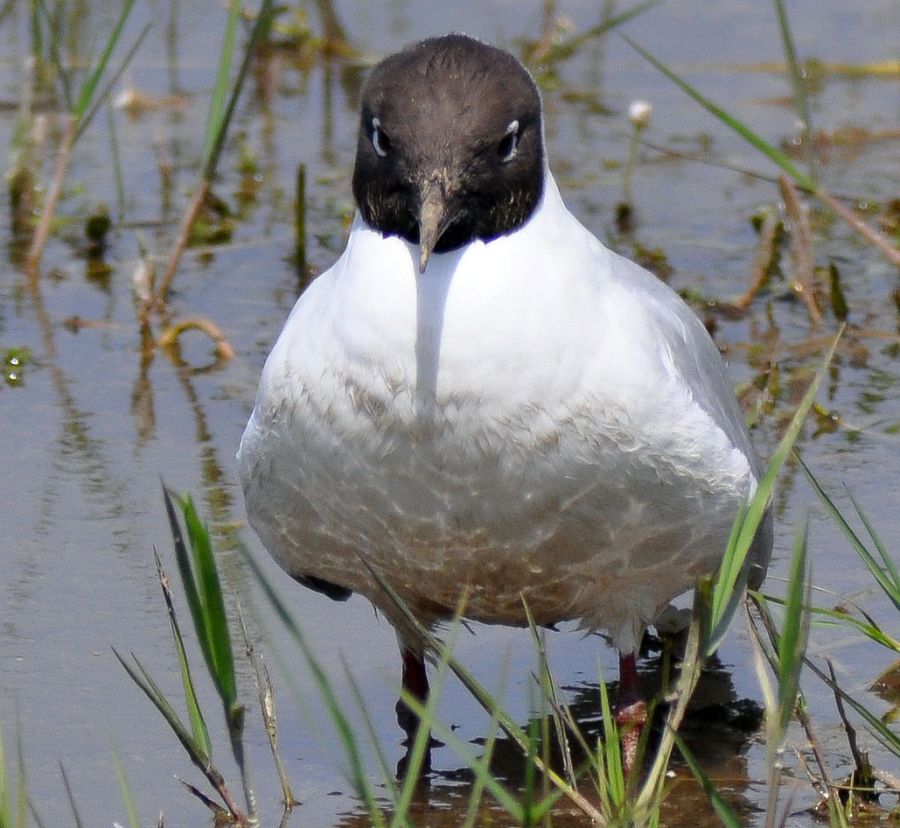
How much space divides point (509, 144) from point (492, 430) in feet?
2.00

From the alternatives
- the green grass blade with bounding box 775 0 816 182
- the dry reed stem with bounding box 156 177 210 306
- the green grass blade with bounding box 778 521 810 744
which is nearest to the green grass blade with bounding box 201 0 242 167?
the dry reed stem with bounding box 156 177 210 306

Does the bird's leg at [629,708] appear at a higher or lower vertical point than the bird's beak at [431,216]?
lower

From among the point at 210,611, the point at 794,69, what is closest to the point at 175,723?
the point at 210,611

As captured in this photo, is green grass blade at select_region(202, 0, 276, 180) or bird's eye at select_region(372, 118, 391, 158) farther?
green grass blade at select_region(202, 0, 276, 180)

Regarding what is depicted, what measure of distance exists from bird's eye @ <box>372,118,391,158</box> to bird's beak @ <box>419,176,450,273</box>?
17 centimetres

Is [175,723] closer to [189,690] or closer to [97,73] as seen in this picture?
[189,690]

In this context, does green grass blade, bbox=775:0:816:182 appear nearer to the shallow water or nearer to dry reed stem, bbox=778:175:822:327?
dry reed stem, bbox=778:175:822:327

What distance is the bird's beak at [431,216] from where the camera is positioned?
3.63 metres

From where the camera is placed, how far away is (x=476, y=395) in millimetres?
3742

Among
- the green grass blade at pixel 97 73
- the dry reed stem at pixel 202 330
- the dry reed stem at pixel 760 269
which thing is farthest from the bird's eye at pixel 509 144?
the dry reed stem at pixel 760 269

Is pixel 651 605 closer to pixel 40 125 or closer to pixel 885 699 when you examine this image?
pixel 885 699

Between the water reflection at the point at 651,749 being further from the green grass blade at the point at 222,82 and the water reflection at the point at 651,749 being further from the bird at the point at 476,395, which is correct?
the green grass blade at the point at 222,82

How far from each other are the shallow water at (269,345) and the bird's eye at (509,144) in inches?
41.5

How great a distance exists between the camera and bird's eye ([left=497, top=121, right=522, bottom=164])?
3.94 metres
